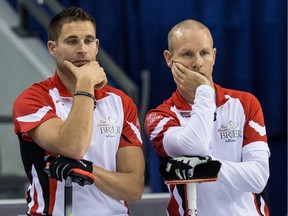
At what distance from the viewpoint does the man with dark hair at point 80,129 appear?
3285 mm

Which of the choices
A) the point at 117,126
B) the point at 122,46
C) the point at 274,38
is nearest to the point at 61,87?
the point at 117,126

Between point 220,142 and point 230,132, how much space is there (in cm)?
6

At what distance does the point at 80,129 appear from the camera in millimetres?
3221

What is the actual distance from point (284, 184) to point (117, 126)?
11.1ft

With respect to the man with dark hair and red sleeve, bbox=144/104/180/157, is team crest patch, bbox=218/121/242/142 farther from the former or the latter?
the man with dark hair

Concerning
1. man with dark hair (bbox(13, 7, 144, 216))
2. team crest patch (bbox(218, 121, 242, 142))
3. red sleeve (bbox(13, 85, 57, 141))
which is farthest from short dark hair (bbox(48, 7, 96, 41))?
team crest patch (bbox(218, 121, 242, 142))

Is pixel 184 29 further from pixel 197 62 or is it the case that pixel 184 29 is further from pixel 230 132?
pixel 230 132

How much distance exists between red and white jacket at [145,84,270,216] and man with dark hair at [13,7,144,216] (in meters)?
0.16

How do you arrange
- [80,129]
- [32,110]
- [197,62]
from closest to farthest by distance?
[80,129] < [32,110] < [197,62]

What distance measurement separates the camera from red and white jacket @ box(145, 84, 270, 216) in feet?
11.2

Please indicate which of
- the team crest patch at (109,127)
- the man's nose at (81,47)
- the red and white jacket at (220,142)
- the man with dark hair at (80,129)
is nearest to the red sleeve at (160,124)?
the red and white jacket at (220,142)

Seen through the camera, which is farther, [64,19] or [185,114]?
[185,114]

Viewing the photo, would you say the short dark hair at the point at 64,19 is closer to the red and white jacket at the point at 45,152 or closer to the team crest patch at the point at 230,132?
the red and white jacket at the point at 45,152

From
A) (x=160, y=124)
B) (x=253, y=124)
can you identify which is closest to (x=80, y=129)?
(x=160, y=124)
